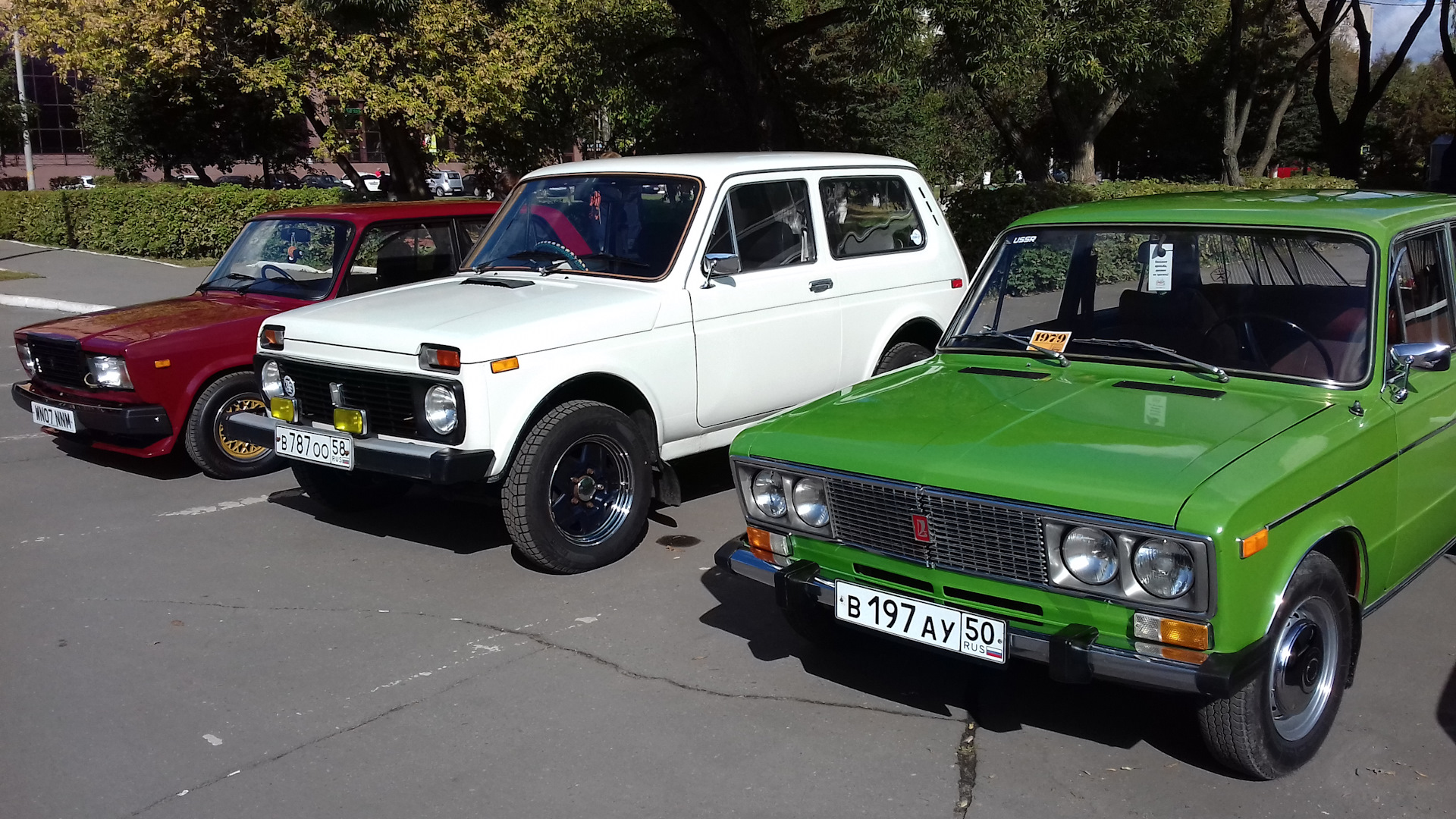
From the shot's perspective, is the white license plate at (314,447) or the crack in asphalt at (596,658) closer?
the crack in asphalt at (596,658)

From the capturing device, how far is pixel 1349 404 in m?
4.02

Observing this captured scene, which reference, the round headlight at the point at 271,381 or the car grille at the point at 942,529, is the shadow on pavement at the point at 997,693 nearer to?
the car grille at the point at 942,529

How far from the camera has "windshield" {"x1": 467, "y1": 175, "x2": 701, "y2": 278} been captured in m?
6.50

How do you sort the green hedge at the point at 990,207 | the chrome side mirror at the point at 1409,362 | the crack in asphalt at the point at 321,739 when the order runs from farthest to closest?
the green hedge at the point at 990,207 → the chrome side mirror at the point at 1409,362 → the crack in asphalt at the point at 321,739

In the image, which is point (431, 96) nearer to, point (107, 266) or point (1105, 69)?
point (107, 266)

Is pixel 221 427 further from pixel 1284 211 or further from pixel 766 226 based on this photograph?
pixel 1284 211

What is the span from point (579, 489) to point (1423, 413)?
3.63 m

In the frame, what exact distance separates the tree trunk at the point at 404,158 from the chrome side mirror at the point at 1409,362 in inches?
818

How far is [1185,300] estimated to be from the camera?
15.3 ft

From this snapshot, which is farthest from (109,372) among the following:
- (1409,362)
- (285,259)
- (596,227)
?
(1409,362)

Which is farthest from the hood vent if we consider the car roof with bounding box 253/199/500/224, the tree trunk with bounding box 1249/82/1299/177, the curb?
the tree trunk with bounding box 1249/82/1299/177

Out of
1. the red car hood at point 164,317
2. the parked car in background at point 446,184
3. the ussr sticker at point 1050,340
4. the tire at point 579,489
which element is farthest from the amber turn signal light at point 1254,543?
the parked car in background at point 446,184

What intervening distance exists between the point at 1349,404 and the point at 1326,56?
34414 millimetres

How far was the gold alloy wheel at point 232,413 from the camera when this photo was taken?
25.2 feet
